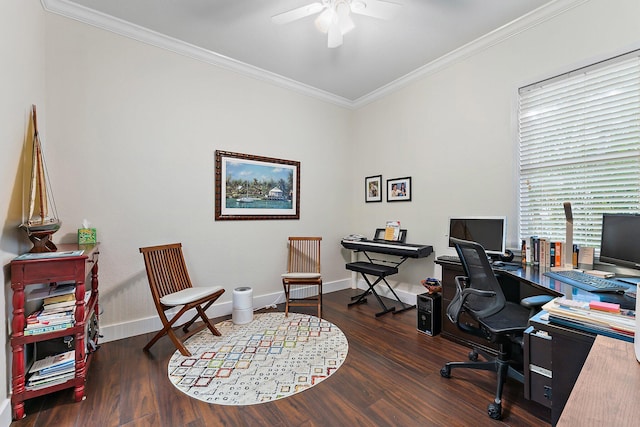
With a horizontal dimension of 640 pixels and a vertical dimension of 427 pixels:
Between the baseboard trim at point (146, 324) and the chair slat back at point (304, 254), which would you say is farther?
the chair slat back at point (304, 254)

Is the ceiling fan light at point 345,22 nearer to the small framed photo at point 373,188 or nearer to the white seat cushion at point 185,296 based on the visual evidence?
the small framed photo at point 373,188

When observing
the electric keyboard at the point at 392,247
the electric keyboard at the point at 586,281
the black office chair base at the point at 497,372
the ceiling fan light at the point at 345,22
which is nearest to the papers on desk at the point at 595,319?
the electric keyboard at the point at 586,281

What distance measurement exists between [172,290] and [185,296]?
35cm

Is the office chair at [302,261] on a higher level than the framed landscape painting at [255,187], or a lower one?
lower

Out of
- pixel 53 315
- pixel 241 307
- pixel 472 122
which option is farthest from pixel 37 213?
pixel 472 122

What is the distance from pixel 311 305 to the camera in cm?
350

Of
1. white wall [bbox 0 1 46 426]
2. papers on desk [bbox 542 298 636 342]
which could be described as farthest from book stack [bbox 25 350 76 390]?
papers on desk [bbox 542 298 636 342]

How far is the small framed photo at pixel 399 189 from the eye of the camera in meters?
3.83

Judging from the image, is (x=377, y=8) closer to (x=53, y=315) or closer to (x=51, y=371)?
(x=53, y=315)

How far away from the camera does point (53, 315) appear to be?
183 centimetres

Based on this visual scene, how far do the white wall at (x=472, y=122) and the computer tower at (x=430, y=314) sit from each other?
70cm

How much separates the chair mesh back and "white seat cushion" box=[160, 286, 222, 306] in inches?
86.2

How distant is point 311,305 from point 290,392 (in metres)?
1.54

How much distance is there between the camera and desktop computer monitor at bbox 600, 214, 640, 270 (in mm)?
1834
